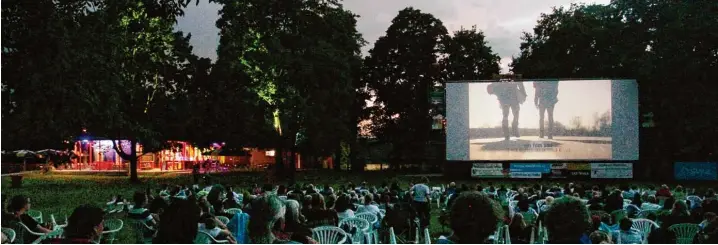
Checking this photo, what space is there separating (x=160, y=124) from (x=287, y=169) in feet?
26.0

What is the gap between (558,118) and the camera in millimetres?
29188

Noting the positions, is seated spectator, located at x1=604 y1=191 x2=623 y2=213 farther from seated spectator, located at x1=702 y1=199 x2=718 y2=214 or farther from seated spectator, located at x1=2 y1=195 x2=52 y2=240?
seated spectator, located at x1=2 y1=195 x2=52 y2=240

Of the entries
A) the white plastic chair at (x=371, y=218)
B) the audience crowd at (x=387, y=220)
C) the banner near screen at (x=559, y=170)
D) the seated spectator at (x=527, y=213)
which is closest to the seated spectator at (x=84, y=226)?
the audience crowd at (x=387, y=220)

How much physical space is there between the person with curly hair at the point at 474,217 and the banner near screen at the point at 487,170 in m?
26.9

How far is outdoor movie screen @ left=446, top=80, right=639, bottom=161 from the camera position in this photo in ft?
95.6

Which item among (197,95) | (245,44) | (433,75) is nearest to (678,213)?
(197,95)

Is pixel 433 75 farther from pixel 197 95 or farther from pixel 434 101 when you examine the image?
pixel 197 95

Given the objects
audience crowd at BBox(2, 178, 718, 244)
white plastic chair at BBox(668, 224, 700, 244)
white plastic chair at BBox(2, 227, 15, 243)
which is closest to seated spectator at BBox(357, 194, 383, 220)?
audience crowd at BBox(2, 178, 718, 244)

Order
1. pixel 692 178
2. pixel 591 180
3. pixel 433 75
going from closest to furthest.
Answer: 1. pixel 591 180
2. pixel 692 178
3. pixel 433 75

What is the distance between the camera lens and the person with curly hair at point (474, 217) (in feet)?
13.5

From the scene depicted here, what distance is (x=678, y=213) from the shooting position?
876 centimetres

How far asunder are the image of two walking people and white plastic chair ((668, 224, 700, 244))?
68.8 feet

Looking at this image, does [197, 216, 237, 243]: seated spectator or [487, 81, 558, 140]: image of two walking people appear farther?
[487, 81, 558, 140]: image of two walking people

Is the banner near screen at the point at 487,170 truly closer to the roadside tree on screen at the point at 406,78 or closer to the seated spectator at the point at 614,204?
the roadside tree on screen at the point at 406,78
